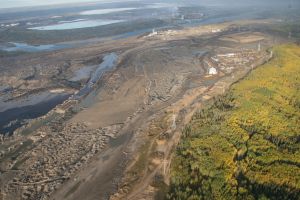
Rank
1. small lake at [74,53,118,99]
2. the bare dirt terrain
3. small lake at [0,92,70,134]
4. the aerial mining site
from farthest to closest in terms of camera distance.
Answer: small lake at [74,53,118,99]
small lake at [0,92,70,134]
the aerial mining site
the bare dirt terrain

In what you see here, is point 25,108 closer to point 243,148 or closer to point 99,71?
point 99,71

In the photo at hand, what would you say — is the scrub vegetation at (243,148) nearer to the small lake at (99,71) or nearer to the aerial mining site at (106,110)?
→ the aerial mining site at (106,110)

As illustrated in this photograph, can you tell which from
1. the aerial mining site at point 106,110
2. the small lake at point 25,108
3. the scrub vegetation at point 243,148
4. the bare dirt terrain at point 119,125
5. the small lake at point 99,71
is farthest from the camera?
the small lake at point 99,71

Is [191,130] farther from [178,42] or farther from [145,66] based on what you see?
[178,42]

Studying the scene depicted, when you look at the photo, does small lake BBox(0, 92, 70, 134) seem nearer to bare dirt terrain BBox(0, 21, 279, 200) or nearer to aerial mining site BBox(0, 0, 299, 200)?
aerial mining site BBox(0, 0, 299, 200)

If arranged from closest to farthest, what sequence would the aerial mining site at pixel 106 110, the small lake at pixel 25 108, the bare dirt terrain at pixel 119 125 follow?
1. the bare dirt terrain at pixel 119 125
2. the aerial mining site at pixel 106 110
3. the small lake at pixel 25 108

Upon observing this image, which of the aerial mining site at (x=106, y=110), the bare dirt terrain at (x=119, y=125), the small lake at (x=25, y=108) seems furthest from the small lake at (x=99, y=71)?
the small lake at (x=25, y=108)

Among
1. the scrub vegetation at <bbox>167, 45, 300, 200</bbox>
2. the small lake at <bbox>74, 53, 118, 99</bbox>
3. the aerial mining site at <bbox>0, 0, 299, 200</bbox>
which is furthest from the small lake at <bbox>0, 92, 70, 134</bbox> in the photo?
the scrub vegetation at <bbox>167, 45, 300, 200</bbox>
